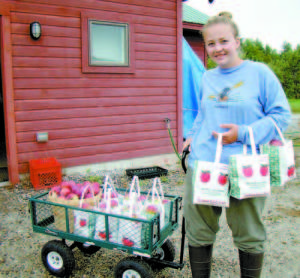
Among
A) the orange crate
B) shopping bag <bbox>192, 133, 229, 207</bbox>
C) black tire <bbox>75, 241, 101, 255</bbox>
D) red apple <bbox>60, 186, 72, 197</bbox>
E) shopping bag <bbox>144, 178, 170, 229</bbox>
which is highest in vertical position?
shopping bag <bbox>192, 133, 229, 207</bbox>

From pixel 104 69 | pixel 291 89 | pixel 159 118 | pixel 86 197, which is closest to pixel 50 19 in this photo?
pixel 104 69

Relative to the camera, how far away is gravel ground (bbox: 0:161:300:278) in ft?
9.41

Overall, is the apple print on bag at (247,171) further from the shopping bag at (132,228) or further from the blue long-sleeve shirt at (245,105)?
the shopping bag at (132,228)

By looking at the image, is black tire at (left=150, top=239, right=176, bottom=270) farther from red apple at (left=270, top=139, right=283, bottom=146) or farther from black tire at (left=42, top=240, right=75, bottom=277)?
red apple at (left=270, top=139, right=283, bottom=146)

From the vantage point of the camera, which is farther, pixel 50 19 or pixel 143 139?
pixel 143 139

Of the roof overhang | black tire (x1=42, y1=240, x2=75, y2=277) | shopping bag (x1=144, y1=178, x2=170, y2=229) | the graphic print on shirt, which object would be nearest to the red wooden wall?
the roof overhang

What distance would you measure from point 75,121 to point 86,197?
3.22 meters

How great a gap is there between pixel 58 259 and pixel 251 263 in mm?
1466


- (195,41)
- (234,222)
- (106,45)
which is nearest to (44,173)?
(106,45)

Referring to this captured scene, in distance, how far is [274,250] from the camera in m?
3.21

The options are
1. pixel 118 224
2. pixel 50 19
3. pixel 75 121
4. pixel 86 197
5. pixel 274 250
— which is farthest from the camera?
pixel 75 121

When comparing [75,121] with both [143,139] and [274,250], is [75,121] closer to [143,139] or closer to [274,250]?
[143,139]

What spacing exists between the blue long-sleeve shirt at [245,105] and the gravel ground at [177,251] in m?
1.35

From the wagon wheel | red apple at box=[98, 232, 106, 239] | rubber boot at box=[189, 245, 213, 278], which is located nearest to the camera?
rubber boot at box=[189, 245, 213, 278]
